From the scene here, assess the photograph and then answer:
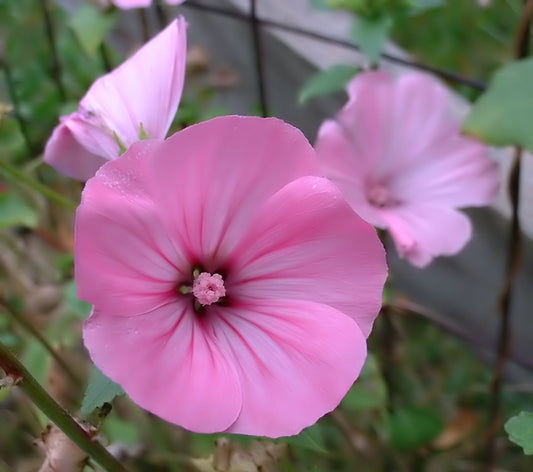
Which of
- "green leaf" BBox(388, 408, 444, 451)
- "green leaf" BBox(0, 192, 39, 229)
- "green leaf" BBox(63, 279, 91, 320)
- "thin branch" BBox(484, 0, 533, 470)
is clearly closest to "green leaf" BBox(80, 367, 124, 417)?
"green leaf" BBox(63, 279, 91, 320)

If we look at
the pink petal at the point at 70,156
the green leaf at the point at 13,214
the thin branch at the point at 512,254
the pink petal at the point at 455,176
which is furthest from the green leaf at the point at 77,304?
the thin branch at the point at 512,254

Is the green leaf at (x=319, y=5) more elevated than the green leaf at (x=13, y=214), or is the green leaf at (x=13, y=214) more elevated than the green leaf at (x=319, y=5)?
the green leaf at (x=319, y=5)

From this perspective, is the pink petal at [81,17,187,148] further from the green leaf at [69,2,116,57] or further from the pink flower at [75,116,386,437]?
the green leaf at [69,2,116,57]

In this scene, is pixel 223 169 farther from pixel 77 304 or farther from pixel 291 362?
pixel 77 304

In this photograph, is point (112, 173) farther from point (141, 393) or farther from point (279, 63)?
point (279, 63)

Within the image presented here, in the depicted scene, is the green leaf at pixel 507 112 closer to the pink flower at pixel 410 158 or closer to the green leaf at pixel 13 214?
the pink flower at pixel 410 158

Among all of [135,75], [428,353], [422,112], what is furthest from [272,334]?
[428,353]
